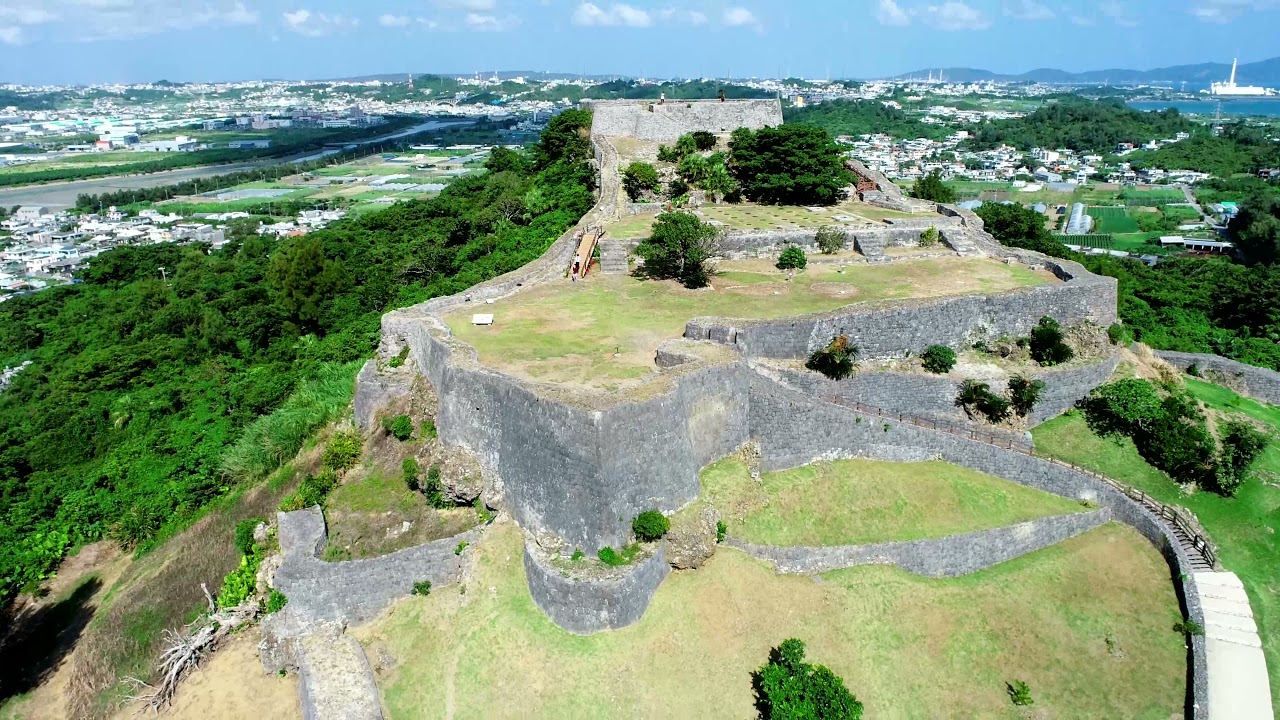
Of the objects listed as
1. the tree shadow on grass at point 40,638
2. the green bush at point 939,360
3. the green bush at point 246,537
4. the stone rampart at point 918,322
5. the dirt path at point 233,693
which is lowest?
the tree shadow on grass at point 40,638

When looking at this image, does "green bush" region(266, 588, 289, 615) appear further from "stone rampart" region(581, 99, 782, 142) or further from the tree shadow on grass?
"stone rampart" region(581, 99, 782, 142)

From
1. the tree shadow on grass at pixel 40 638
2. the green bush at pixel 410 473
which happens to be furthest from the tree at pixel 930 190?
the tree shadow on grass at pixel 40 638

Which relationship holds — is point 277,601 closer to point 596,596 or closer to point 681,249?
point 596,596

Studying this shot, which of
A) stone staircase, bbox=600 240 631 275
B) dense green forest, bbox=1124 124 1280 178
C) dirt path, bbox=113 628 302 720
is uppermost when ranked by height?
dense green forest, bbox=1124 124 1280 178

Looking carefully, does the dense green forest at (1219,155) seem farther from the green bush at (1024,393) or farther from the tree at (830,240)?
the green bush at (1024,393)

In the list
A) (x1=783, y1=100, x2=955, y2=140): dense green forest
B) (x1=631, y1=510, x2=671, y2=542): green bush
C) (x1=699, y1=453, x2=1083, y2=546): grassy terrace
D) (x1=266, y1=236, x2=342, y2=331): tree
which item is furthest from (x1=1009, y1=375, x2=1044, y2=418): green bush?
(x1=783, y1=100, x2=955, y2=140): dense green forest
